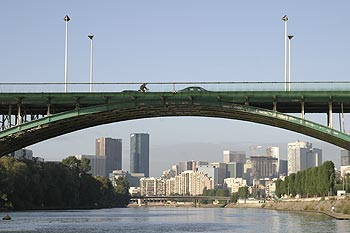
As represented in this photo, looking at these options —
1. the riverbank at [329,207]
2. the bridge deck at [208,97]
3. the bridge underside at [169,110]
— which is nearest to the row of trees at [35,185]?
the riverbank at [329,207]

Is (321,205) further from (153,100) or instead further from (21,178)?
(153,100)

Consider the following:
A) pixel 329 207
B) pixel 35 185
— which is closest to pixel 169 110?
pixel 329 207

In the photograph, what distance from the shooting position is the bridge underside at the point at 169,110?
69.0 metres

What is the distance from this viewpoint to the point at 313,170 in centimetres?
19962

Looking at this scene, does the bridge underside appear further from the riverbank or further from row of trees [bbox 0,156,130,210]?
row of trees [bbox 0,156,130,210]

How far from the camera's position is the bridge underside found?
69.0 meters

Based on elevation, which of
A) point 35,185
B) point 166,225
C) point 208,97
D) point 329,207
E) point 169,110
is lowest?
point 166,225

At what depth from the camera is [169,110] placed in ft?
248

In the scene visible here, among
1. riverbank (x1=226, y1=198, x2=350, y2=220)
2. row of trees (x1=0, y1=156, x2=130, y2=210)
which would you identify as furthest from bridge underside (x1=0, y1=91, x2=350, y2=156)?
row of trees (x1=0, y1=156, x2=130, y2=210)

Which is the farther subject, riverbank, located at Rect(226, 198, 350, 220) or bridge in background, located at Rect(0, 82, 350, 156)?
riverbank, located at Rect(226, 198, 350, 220)

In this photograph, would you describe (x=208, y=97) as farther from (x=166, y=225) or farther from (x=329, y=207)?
(x=329, y=207)

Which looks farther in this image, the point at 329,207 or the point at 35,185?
the point at 35,185

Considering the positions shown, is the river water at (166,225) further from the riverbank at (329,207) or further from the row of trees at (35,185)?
the row of trees at (35,185)

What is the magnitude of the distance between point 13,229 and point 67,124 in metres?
19.5
